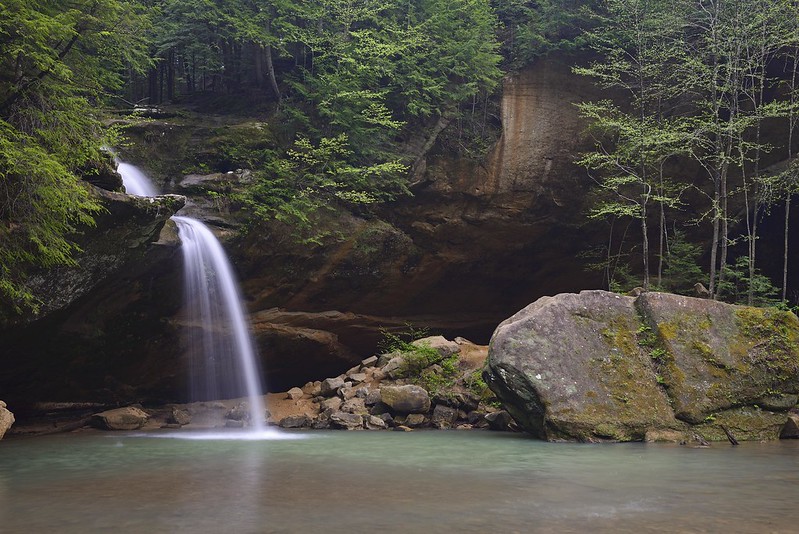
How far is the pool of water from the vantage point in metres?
5.70

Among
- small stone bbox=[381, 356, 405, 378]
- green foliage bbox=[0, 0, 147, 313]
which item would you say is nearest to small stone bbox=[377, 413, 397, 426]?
small stone bbox=[381, 356, 405, 378]

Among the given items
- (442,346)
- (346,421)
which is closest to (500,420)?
(346,421)

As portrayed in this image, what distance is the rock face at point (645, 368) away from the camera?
40.4ft

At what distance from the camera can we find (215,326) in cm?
1839

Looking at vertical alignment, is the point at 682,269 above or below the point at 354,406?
above

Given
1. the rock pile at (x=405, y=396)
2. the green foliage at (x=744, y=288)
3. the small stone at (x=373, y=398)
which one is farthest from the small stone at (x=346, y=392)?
the green foliage at (x=744, y=288)

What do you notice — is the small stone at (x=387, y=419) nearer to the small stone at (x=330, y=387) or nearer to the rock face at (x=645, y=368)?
the small stone at (x=330, y=387)

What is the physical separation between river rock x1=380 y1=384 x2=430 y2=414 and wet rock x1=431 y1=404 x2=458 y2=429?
0.34 meters

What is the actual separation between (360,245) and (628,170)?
9072 mm

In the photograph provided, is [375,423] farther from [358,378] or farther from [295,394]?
[295,394]

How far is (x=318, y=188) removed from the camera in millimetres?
19859

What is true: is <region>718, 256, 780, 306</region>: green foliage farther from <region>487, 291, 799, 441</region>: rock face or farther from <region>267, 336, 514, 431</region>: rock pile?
<region>267, 336, 514, 431</region>: rock pile

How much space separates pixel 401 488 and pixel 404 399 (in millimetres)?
8496

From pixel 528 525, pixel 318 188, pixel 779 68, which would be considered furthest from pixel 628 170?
pixel 528 525
